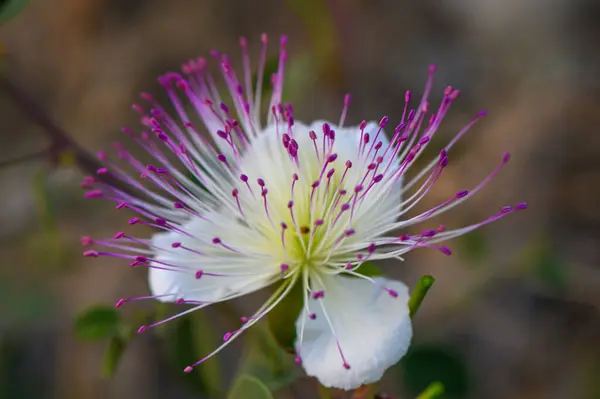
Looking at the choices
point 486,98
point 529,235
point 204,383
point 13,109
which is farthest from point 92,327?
point 13,109

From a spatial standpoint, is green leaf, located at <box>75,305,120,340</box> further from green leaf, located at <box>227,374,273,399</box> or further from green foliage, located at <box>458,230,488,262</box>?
green foliage, located at <box>458,230,488,262</box>

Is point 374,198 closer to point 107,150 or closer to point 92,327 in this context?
point 92,327

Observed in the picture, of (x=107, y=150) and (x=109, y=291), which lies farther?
(x=107, y=150)

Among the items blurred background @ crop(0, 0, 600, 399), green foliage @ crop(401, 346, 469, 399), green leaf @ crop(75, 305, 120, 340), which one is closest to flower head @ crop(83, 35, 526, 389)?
green leaf @ crop(75, 305, 120, 340)

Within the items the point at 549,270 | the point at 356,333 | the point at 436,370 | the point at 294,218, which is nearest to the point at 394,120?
the point at 549,270

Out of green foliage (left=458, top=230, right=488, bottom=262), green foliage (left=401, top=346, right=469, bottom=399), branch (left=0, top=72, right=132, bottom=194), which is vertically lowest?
green foliage (left=401, top=346, right=469, bottom=399)

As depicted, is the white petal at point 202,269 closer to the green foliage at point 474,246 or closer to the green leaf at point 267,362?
the green leaf at point 267,362
